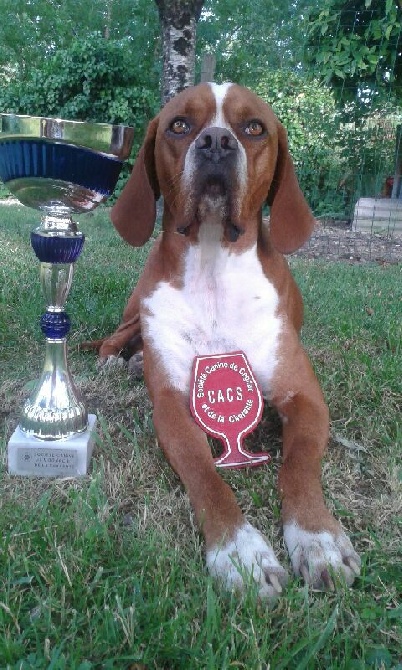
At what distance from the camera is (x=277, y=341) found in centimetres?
236

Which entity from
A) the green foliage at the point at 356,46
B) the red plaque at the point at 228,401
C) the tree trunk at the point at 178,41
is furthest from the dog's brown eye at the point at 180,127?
the green foliage at the point at 356,46

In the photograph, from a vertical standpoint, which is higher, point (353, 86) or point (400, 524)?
point (353, 86)

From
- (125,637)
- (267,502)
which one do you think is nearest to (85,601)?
(125,637)

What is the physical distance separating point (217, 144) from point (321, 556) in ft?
4.18

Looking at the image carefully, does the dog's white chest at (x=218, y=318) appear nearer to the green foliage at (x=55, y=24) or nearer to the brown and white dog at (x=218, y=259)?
the brown and white dog at (x=218, y=259)

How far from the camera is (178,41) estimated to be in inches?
255

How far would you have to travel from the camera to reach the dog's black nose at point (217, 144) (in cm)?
205

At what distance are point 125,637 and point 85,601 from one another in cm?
16

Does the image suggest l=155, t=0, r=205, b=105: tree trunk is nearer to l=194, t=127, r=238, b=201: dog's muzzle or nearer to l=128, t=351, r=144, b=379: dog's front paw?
l=128, t=351, r=144, b=379: dog's front paw

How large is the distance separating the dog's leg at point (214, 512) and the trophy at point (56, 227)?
11.0 inches

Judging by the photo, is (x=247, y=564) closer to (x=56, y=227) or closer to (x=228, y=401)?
(x=228, y=401)

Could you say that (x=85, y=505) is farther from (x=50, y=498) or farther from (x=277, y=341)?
(x=277, y=341)

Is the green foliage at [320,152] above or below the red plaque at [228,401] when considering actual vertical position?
above

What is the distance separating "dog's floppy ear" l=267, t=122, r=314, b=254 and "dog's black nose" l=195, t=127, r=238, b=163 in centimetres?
40
